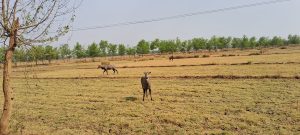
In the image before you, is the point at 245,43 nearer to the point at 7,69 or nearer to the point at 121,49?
the point at 121,49

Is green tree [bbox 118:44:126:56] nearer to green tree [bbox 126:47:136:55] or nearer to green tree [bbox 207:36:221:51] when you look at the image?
green tree [bbox 126:47:136:55]

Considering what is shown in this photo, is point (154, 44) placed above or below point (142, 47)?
above

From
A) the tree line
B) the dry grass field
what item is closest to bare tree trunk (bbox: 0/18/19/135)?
the dry grass field

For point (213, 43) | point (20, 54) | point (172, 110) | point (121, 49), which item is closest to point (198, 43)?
point (213, 43)

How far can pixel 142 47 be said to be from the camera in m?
133

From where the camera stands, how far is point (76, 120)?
57.2 feet

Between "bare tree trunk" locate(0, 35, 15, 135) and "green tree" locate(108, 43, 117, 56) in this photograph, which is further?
"green tree" locate(108, 43, 117, 56)

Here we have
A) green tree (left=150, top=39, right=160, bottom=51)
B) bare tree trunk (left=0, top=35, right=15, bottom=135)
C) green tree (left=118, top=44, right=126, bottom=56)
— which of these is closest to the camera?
bare tree trunk (left=0, top=35, right=15, bottom=135)

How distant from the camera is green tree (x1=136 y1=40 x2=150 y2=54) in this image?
438ft

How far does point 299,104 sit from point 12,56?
530 inches

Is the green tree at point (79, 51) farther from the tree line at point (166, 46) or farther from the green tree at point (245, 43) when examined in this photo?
the green tree at point (245, 43)

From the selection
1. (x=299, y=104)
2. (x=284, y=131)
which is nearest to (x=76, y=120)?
(x=284, y=131)

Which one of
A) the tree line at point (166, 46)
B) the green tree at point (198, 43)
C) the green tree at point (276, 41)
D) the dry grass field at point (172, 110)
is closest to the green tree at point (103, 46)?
the tree line at point (166, 46)

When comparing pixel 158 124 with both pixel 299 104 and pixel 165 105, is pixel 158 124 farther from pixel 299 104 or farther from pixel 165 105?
pixel 299 104
